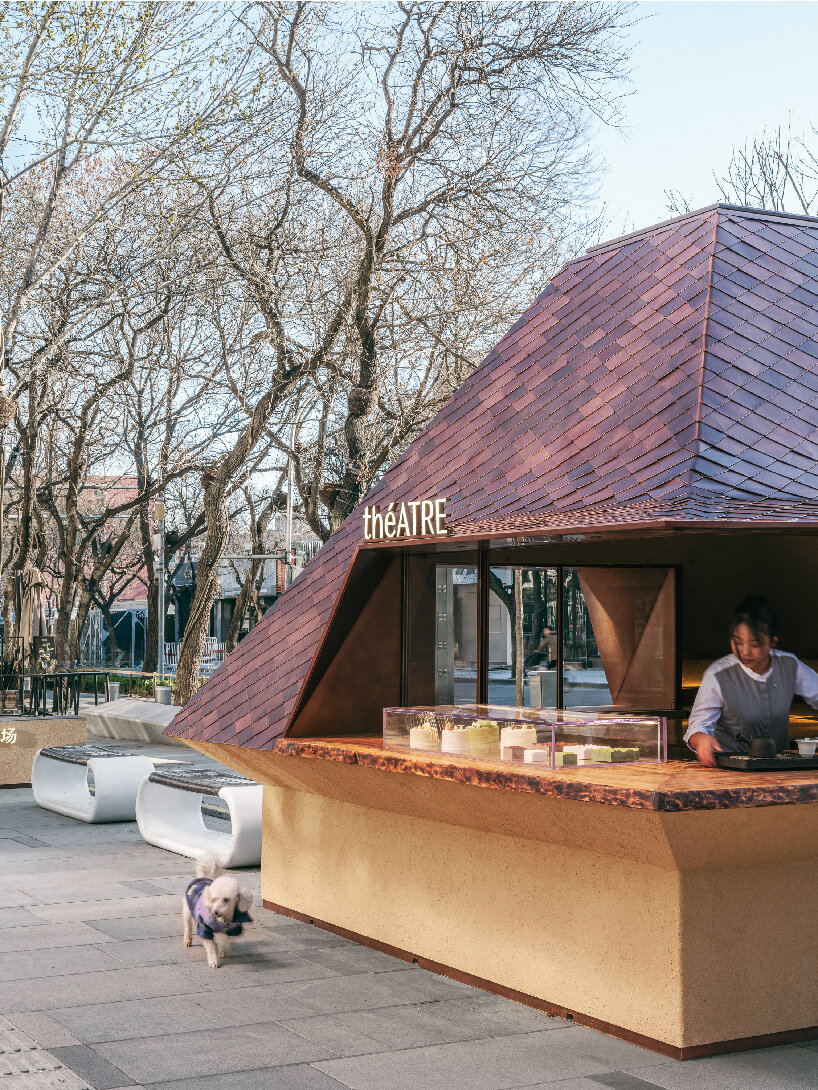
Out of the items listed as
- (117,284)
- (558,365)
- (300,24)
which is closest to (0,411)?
(117,284)

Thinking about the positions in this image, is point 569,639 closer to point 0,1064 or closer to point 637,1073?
point 637,1073

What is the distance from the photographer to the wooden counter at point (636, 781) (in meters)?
5.75

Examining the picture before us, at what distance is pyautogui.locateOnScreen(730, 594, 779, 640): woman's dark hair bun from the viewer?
22.1 feet

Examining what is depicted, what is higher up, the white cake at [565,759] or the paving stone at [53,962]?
the white cake at [565,759]

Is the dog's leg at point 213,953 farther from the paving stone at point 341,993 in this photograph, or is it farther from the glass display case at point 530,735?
the glass display case at point 530,735

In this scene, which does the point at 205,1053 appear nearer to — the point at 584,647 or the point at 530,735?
the point at 530,735

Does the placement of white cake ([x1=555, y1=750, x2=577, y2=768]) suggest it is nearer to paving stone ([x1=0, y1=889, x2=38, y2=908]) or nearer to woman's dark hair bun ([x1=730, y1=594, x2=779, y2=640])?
woman's dark hair bun ([x1=730, y1=594, x2=779, y2=640])

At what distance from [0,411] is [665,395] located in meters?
12.9

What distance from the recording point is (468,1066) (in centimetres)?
613

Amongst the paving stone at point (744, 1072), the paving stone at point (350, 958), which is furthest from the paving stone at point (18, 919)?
the paving stone at point (744, 1072)

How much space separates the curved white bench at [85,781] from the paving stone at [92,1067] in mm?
8743

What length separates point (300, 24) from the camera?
21078 mm

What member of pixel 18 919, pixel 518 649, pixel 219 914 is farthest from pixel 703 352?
pixel 18 919

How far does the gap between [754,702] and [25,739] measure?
1431cm
